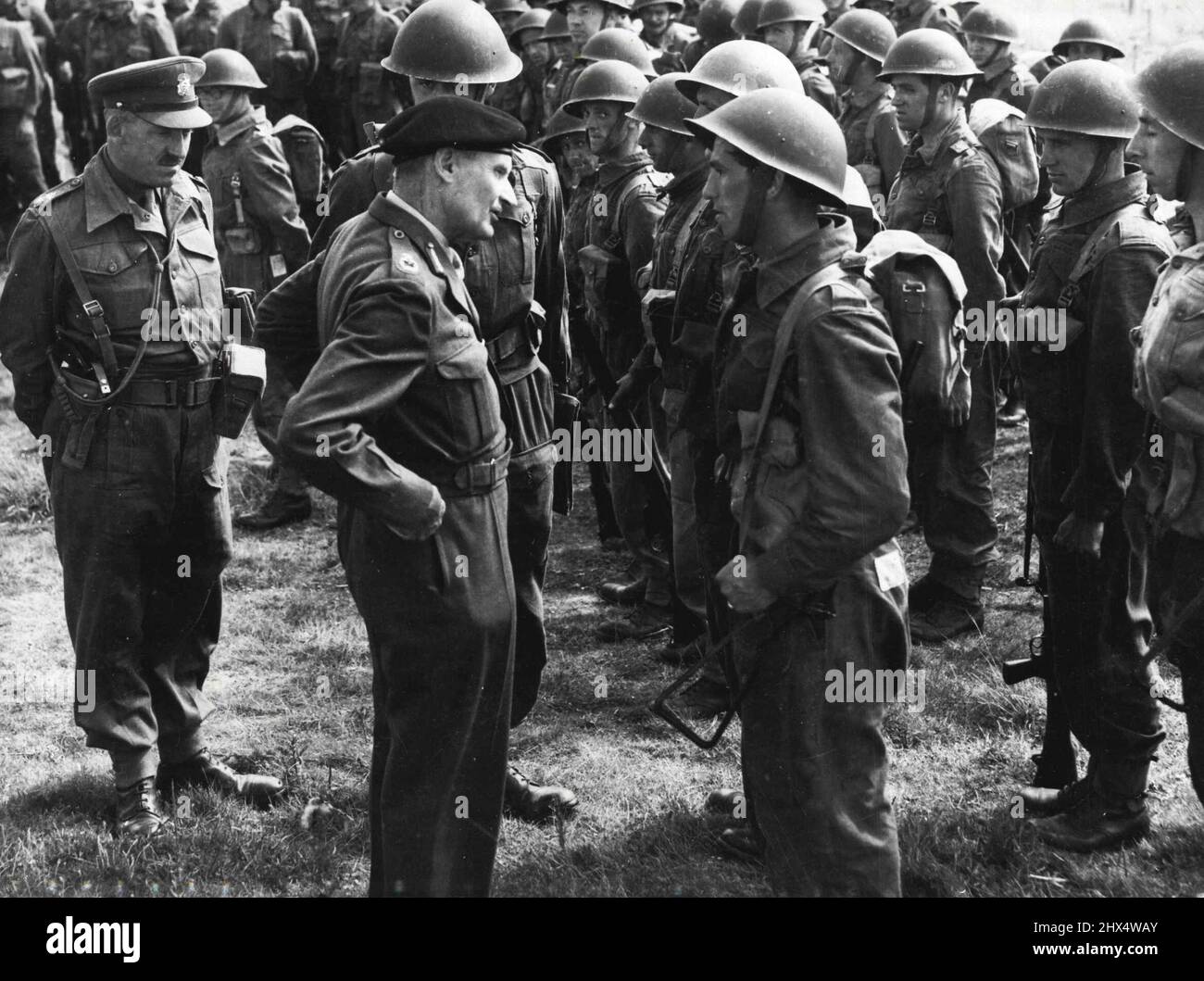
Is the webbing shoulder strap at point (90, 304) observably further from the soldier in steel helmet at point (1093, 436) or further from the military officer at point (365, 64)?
the military officer at point (365, 64)

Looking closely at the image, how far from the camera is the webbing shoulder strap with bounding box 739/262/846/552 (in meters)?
3.65

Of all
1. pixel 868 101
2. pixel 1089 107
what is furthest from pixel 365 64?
pixel 1089 107

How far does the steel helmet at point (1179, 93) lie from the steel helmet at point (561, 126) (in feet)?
13.2

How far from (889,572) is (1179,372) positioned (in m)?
0.98

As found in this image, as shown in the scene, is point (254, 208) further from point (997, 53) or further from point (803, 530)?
point (803, 530)

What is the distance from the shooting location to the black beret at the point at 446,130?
3.88 m

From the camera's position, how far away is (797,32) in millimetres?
9969

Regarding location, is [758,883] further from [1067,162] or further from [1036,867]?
[1067,162]

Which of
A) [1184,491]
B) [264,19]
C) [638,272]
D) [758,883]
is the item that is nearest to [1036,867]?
[758,883]

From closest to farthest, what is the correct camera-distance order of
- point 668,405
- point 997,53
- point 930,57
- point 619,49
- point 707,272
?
point 707,272, point 668,405, point 930,57, point 619,49, point 997,53

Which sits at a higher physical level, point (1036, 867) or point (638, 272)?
point (638, 272)
